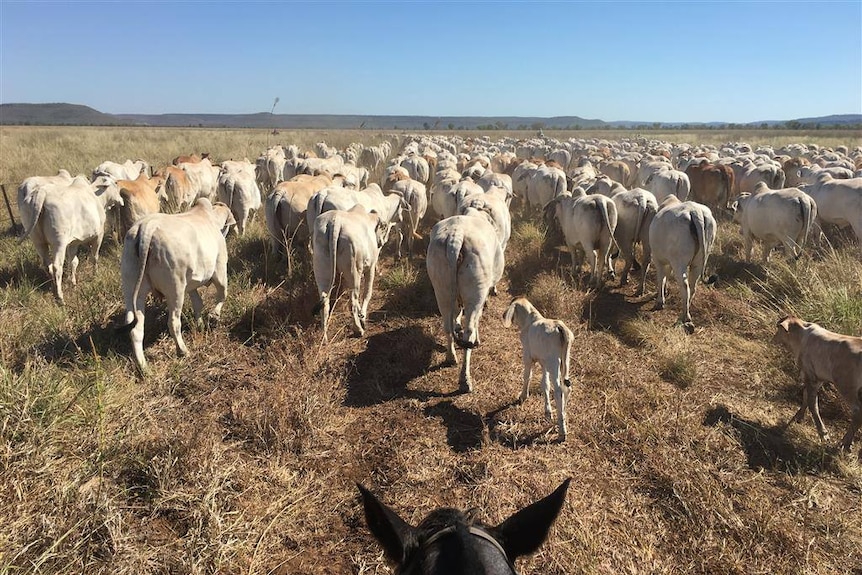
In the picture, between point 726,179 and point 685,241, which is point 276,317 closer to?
point 685,241

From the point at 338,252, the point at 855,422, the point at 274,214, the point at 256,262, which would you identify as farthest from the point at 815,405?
the point at 256,262

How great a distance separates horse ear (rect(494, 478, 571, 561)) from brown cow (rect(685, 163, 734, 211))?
1674 centimetres

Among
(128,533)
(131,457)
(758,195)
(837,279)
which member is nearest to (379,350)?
(131,457)

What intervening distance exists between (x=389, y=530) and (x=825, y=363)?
5.29 metres

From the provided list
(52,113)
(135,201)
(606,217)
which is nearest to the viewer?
(606,217)

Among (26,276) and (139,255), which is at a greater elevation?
(139,255)

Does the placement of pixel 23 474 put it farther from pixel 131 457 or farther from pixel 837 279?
pixel 837 279

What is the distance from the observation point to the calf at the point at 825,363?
14.6 feet

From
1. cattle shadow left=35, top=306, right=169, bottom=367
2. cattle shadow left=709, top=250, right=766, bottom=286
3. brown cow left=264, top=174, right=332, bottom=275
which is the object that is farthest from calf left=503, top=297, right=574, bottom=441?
cattle shadow left=709, top=250, right=766, bottom=286

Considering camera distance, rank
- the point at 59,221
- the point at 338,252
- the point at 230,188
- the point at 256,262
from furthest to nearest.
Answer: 1. the point at 230,188
2. the point at 256,262
3. the point at 59,221
4. the point at 338,252

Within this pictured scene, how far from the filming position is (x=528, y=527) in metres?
1.78

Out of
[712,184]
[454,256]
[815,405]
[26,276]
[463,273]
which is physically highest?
[712,184]

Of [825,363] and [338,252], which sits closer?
[825,363]

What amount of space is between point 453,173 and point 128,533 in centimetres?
1371
